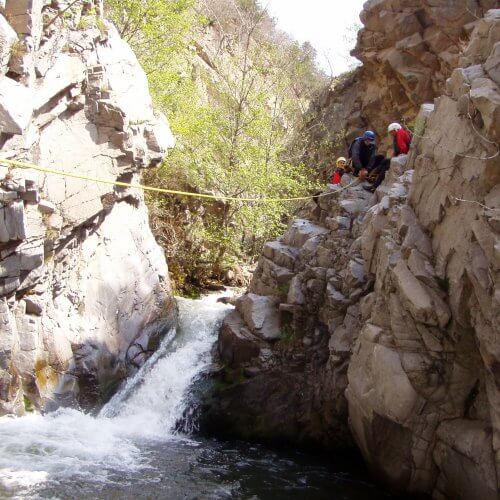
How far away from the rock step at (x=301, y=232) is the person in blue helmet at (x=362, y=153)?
1696 millimetres

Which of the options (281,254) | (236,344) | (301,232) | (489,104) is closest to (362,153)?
(301,232)

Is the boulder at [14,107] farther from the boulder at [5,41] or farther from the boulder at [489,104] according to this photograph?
the boulder at [489,104]

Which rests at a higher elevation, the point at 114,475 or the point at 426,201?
the point at 426,201

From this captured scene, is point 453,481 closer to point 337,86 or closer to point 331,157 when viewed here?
point 331,157

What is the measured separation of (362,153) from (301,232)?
245cm

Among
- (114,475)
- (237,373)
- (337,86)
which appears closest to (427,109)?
(237,373)

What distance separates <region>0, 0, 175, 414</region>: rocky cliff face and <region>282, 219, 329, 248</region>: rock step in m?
3.60

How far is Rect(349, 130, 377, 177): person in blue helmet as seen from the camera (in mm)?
13016

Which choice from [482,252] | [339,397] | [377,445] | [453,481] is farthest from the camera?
[339,397]

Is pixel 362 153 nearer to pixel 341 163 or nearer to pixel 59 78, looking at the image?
pixel 341 163

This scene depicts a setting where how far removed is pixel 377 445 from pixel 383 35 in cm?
1578

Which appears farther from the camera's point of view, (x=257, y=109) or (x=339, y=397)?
(x=257, y=109)

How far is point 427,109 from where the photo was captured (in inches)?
426

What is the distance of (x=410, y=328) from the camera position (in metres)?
8.47
